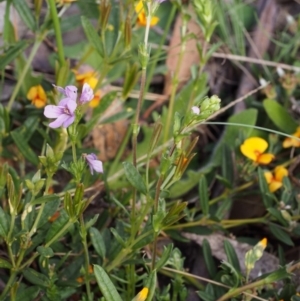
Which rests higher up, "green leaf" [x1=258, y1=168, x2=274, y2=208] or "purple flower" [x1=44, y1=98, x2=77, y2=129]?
"purple flower" [x1=44, y1=98, x2=77, y2=129]

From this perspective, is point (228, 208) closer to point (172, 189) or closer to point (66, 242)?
point (172, 189)

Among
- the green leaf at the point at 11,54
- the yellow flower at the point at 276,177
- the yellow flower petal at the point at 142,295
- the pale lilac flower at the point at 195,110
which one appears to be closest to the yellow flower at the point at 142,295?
the yellow flower petal at the point at 142,295

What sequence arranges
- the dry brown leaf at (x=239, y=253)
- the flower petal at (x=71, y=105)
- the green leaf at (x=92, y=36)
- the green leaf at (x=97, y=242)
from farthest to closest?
1. the dry brown leaf at (x=239, y=253)
2. the green leaf at (x=92, y=36)
3. the green leaf at (x=97, y=242)
4. the flower petal at (x=71, y=105)

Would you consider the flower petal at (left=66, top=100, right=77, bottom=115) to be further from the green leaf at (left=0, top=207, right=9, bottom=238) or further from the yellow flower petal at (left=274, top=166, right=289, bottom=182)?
the yellow flower petal at (left=274, top=166, right=289, bottom=182)

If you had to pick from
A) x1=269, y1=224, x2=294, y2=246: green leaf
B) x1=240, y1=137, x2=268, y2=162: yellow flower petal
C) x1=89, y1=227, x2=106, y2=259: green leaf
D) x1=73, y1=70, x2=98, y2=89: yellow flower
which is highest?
x1=73, y1=70, x2=98, y2=89: yellow flower

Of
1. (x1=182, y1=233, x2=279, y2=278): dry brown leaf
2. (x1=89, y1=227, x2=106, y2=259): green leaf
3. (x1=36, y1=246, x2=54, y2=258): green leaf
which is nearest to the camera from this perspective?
(x1=36, y1=246, x2=54, y2=258): green leaf

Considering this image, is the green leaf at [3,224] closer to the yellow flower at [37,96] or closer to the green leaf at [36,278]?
the green leaf at [36,278]

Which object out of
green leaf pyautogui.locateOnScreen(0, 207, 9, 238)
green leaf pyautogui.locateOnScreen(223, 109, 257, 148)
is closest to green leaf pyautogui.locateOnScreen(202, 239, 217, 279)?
green leaf pyautogui.locateOnScreen(223, 109, 257, 148)
